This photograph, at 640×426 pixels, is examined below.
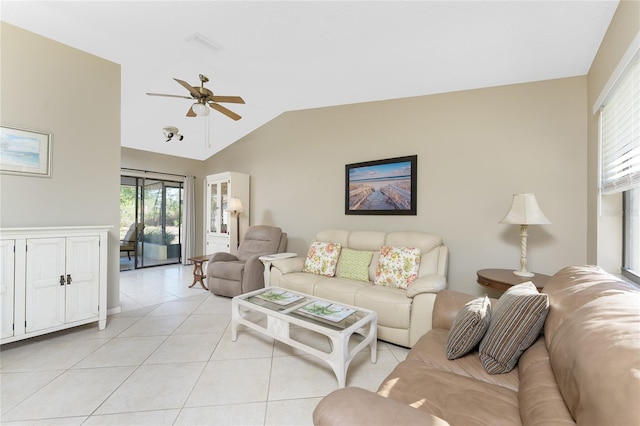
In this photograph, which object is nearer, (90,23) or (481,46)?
(481,46)

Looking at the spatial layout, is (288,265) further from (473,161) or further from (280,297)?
(473,161)

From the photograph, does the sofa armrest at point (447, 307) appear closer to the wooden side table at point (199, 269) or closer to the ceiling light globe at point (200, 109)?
the ceiling light globe at point (200, 109)

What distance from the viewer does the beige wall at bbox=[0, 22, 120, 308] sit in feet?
7.37

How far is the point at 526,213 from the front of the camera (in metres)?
2.16

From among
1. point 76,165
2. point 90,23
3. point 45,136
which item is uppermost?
point 90,23

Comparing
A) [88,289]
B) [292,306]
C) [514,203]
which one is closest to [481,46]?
[514,203]

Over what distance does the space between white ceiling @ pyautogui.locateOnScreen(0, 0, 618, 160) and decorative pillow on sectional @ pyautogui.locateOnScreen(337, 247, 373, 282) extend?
195cm

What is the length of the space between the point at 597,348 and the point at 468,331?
66cm

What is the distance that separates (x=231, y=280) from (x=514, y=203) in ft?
10.8

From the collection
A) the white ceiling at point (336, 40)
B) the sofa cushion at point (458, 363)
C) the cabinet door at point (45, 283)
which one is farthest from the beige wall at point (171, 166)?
the sofa cushion at point (458, 363)

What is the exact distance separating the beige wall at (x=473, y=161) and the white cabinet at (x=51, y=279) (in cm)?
252

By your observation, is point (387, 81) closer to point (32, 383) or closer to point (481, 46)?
point (481, 46)

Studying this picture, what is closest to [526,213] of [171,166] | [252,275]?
[252,275]

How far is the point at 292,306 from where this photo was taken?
2150 mm
